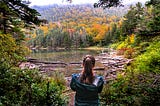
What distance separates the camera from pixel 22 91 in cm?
651

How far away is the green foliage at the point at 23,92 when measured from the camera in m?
6.25

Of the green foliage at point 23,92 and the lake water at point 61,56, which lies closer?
the green foliage at point 23,92

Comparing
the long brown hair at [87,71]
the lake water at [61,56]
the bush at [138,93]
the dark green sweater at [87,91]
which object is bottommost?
the lake water at [61,56]

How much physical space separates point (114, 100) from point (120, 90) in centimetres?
75

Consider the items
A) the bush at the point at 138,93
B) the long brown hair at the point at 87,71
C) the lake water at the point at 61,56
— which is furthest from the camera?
the lake water at the point at 61,56

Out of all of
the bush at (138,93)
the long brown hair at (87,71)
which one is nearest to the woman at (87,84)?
the long brown hair at (87,71)

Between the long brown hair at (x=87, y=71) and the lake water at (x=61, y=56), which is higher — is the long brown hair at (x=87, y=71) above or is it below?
above

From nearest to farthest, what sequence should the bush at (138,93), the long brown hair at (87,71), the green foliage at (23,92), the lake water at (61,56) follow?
the long brown hair at (87,71) → the green foliage at (23,92) → the bush at (138,93) → the lake water at (61,56)

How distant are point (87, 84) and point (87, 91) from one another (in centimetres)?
9

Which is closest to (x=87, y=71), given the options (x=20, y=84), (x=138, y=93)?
(x=20, y=84)

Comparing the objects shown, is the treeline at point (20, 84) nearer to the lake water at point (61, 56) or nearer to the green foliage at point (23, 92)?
the green foliage at point (23, 92)

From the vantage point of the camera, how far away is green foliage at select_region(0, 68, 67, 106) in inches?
246

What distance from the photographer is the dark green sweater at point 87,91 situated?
3.46 meters

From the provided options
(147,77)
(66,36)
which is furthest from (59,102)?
(66,36)
